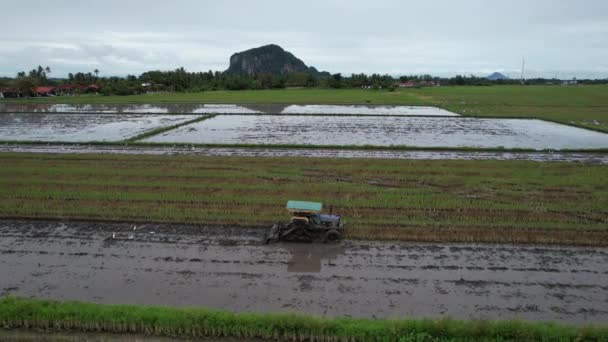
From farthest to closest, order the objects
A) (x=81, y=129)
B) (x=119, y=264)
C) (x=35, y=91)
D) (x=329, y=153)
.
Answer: (x=35, y=91), (x=81, y=129), (x=329, y=153), (x=119, y=264)

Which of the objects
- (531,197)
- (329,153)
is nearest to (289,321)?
(531,197)

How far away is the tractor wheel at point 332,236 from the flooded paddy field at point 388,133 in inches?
532

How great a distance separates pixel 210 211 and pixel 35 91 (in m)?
67.9

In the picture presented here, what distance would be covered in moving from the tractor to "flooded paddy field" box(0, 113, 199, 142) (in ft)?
59.4

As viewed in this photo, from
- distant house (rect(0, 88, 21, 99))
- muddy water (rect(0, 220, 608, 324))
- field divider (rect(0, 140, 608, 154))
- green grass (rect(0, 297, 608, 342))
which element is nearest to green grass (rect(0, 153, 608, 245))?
muddy water (rect(0, 220, 608, 324))

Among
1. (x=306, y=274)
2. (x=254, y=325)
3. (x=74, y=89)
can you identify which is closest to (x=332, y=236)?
(x=306, y=274)

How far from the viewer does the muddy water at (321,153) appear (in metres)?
20.4

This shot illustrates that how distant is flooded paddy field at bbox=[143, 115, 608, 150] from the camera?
967 inches

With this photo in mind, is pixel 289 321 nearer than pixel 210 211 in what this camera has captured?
Yes

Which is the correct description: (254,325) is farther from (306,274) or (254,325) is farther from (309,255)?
(309,255)

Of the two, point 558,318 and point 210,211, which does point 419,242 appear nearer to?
point 558,318

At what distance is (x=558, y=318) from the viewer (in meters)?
7.41

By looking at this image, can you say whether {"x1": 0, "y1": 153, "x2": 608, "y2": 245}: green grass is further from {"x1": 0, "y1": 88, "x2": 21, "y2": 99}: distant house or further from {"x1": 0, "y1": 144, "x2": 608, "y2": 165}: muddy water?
{"x1": 0, "y1": 88, "x2": 21, "y2": 99}: distant house

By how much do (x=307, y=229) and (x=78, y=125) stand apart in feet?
91.9
